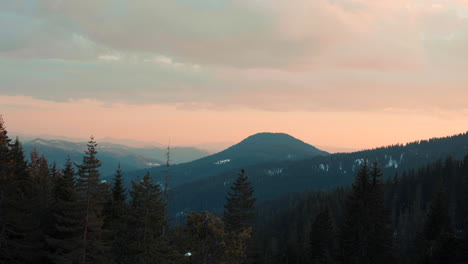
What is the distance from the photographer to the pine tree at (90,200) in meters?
31.9

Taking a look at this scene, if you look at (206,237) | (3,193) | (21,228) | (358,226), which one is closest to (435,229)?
(358,226)

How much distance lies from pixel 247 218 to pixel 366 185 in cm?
1691

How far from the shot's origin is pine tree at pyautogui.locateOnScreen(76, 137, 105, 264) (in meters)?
31.9

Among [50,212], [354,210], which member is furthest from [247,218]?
[50,212]

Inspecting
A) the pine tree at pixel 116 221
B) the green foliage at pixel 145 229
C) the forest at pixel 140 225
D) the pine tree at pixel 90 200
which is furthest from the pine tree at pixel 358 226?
the pine tree at pixel 90 200

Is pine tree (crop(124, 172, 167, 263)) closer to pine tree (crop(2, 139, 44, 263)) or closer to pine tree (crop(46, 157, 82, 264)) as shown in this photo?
pine tree (crop(46, 157, 82, 264))

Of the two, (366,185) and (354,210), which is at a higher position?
(366,185)

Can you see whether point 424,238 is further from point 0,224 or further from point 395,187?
point 395,187

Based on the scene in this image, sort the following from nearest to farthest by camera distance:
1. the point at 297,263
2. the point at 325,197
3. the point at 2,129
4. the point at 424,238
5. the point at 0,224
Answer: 1. the point at 0,224
2. the point at 2,129
3. the point at 424,238
4. the point at 297,263
5. the point at 325,197

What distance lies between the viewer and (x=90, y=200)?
3275 centimetres

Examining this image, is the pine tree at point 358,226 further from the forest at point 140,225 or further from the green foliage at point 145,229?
the green foliage at point 145,229

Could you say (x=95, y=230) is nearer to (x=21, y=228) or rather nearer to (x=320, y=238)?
(x=21, y=228)

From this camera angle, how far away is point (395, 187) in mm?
134875

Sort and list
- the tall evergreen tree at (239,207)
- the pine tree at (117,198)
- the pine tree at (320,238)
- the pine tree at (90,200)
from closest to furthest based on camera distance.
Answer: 1. the pine tree at (90,200)
2. the pine tree at (117,198)
3. the tall evergreen tree at (239,207)
4. the pine tree at (320,238)
